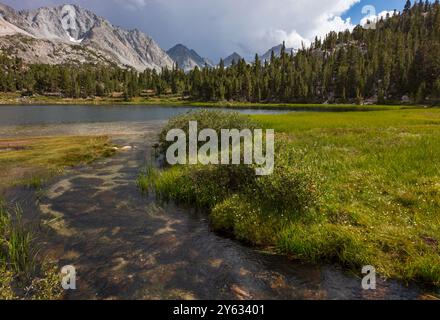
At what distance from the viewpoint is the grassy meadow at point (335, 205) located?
11.6 metres

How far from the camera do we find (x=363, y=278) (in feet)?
35.9

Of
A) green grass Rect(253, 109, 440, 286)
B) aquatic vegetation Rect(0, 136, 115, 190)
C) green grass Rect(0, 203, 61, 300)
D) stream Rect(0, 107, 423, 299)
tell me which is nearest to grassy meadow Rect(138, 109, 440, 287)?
green grass Rect(253, 109, 440, 286)

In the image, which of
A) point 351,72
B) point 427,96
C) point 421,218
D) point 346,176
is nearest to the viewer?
point 421,218

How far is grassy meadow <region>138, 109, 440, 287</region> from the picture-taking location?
38.2ft

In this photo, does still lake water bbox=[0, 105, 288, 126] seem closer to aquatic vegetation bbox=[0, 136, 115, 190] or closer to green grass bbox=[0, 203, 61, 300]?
aquatic vegetation bbox=[0, 136, 115, 190]

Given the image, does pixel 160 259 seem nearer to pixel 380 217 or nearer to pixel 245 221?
pixel 245 221

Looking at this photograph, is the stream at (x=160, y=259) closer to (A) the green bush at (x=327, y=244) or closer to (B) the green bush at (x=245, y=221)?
(A) the green bush at (x=327, y=244)

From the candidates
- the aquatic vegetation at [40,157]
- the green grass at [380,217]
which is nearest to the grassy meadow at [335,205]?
the green grass at [380,217]

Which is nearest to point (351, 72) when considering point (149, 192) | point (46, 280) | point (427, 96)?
point (427, 96)

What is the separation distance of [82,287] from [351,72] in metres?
190

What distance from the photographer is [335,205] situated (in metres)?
15.0

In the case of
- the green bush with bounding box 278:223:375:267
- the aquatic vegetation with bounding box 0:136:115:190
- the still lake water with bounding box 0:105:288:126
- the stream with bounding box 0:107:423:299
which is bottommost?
the stream with bounding box 0:107:423:299

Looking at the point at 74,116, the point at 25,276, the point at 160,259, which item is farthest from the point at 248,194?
the point at 74,116

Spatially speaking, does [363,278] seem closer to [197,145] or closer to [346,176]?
[346,176]
